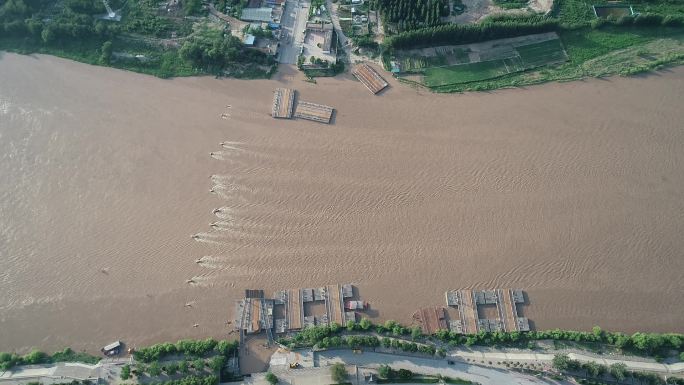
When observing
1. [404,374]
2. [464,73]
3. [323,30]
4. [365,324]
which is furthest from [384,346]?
[323,30]

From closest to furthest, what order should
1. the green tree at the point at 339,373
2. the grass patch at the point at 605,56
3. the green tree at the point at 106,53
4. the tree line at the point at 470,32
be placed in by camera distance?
the green tree at the point at 339,373 → the grass patch at the point at 605,56 → the tree line at the point at 470,32 → the green tree at the point at 106,53

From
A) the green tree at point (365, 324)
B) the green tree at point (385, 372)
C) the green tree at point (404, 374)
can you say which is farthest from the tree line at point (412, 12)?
the green tree at point (404, 374)

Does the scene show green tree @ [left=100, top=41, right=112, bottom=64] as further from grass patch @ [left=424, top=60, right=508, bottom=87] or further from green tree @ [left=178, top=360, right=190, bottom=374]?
grass patch @ [left=424, top=60, right=508, bottom=87]

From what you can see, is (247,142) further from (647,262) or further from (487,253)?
(647,262)

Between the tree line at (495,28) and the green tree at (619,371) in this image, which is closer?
the green tree at (619,371)

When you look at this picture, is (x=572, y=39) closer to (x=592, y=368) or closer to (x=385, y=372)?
(x=592, y=368)

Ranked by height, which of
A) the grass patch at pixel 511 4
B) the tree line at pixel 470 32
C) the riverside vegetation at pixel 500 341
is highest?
the grass patch at pixel 511 4

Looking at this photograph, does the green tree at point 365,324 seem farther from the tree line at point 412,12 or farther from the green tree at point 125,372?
the tree line at point 412,12
